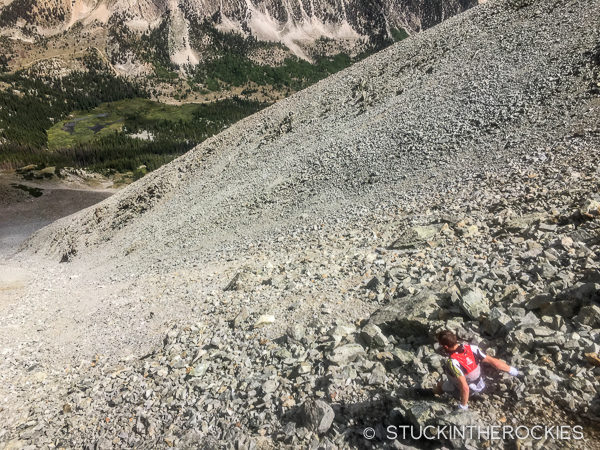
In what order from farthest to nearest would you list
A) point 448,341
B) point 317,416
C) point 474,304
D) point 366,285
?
point 366,285, point 474,304, point 317,416, point 448,341

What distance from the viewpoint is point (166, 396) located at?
28.5 feet

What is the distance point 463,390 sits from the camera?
18.2 ft

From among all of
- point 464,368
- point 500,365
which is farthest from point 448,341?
point 500,365

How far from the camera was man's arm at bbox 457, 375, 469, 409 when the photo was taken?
552 centimetres

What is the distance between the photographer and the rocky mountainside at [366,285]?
6.48 m

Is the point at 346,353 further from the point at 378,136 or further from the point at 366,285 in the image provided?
the point at 378,136

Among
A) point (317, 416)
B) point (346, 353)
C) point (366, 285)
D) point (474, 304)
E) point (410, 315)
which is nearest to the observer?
point (317, 416)

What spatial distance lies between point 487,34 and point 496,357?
30948 millimetres

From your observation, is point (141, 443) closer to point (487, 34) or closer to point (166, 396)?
point (166, 396)

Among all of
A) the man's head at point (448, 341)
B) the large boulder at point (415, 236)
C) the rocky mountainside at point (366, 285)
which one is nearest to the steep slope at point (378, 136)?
the rocky mountainside at point (366, 285)

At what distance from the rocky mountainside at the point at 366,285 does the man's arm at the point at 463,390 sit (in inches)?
7.5

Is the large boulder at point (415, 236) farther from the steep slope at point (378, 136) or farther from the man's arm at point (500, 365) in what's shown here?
the man's arm at point (500, 365)

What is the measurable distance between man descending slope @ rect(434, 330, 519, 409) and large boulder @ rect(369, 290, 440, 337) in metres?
1.67

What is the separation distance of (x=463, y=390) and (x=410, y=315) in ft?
8.46
